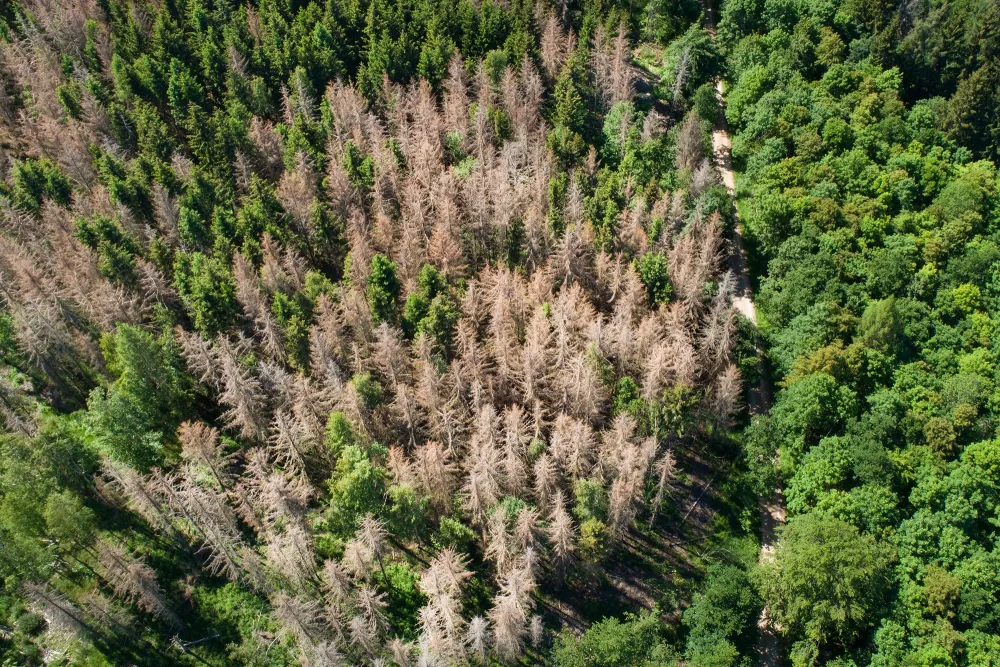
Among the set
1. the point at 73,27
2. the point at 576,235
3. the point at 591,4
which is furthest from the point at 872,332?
the point at 73,27

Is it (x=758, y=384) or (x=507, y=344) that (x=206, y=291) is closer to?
(x=507, y=344)

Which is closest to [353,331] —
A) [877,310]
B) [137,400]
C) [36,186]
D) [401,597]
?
[137,400]

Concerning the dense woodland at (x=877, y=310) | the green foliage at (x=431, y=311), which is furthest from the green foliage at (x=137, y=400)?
the dense woodland at (x=877, y=310)

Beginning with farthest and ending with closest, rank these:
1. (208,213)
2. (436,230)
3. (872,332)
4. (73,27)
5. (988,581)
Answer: (73,27)
(208,213)
(436,230)
(872,332)
(988,581)

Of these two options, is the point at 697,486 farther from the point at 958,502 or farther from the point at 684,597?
the point at 958,502

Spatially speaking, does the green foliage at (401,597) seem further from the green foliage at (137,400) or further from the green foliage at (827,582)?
the green foliage at (827,582)
